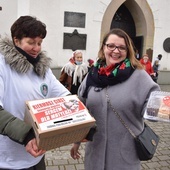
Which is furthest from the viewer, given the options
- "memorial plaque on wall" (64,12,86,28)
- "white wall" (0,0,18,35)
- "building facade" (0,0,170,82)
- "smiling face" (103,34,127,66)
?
"memorial plaque on wall" (64,12,86,28)

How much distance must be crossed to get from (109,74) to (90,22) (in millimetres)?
9355

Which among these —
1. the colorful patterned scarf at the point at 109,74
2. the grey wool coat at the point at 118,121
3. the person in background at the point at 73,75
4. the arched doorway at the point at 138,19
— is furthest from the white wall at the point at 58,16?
the grey wool coat at the point at 118,121

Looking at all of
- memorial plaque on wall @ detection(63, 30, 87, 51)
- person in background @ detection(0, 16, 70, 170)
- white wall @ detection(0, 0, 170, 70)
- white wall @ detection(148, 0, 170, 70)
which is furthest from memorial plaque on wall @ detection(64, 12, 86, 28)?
person in background @ detection(0, 16, 70, 170)

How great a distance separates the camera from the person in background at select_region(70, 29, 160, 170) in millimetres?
1858

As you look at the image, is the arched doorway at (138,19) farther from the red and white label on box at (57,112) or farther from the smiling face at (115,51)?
the red and white label on box at (57,112)

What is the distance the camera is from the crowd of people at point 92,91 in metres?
1.58

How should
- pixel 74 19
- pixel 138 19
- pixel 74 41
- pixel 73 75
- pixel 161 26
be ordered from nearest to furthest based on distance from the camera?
1. pixel 73 75
2. pixel 74 19
3. pixel 74 41
4. pixel 161 26
5. pixel 138 19

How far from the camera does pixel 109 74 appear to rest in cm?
194

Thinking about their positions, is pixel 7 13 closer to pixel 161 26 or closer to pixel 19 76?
pixel 161 26

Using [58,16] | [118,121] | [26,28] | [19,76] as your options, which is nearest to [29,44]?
[26,28]

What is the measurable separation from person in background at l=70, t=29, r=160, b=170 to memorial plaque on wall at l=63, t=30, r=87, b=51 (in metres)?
8.72

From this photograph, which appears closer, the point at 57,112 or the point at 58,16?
the point at 57,112

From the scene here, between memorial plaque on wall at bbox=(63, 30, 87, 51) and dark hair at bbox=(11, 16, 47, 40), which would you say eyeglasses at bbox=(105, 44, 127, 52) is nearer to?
dark hair at bbox=(11, 16, 47, 40)

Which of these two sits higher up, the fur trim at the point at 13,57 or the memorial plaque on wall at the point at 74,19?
the memorial plaque on wall at the point at 74,19
